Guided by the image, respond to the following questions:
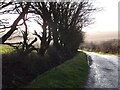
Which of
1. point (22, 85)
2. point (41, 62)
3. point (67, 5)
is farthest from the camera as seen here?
point (67, 5)

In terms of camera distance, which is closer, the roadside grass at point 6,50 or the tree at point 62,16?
the roadside grass at point 6,50

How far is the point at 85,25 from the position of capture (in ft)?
201

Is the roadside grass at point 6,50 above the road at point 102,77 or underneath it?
above

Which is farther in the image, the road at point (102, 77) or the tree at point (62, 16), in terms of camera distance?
the tree at point (62, 16)

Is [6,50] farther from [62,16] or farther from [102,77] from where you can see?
[62,16]

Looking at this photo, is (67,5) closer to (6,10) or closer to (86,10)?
(86,10)

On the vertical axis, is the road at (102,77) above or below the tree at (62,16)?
below

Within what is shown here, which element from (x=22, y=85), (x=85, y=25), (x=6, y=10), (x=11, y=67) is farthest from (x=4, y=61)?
(x=85, y=25)

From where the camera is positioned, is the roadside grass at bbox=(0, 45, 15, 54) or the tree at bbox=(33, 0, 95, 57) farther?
the tree at bbox=(33, 0, 95, 57)

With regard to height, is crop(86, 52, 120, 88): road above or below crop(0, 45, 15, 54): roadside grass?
below

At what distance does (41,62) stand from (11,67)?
6100mm

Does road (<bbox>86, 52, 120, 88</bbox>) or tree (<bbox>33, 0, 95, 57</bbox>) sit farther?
tree (<bbox>33, 0, 95, 57</bbox>)

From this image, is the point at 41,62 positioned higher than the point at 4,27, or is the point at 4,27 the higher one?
the point at 4,27

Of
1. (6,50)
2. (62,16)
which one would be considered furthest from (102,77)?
(62,16)
